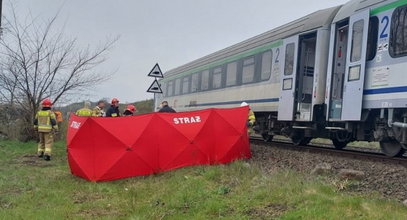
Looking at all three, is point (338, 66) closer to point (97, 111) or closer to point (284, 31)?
point (284, 31)

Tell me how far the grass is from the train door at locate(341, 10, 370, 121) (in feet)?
9.82

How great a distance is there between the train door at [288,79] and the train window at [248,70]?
243cm

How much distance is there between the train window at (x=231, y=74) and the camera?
17438mm

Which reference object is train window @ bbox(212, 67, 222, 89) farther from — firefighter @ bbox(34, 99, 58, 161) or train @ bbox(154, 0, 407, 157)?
firefighter @ bbox(34, 99, 58, 161)

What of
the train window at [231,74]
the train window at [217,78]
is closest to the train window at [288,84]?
the train window at [231,74]

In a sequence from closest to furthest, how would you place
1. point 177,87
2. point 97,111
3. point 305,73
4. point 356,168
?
point 356,168, point 97,111, point 305,73, point 177,87

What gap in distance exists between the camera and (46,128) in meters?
12.4

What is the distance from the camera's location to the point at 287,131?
45.7ft

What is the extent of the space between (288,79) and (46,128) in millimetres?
6684

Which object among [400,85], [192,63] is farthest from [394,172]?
[192,63]

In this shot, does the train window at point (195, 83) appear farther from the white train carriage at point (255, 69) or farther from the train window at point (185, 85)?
the train window at point (185, 85)

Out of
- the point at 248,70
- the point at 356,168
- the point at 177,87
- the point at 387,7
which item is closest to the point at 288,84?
the point at 248,70

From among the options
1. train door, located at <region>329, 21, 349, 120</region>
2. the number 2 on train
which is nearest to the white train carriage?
train door, located at <region>329, 21, 349, 120</region>

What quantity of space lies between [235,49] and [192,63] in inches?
220
